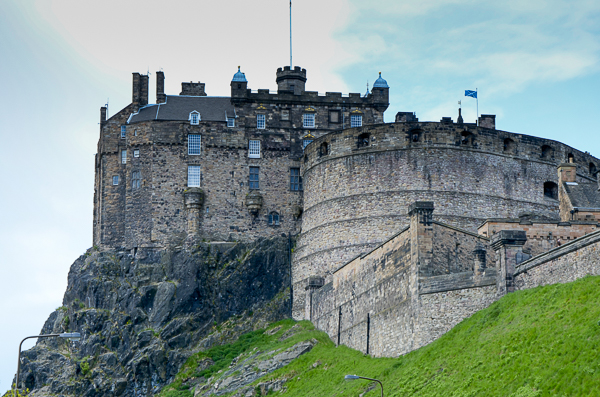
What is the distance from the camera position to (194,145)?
70.5m

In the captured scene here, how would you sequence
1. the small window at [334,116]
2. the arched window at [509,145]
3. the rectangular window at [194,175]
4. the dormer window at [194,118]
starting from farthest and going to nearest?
the small window at [334,116] < the dormer window at [194,118] < the rectangular window at [194,175] < the arched window at [509,145]

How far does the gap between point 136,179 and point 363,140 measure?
56.5 feet

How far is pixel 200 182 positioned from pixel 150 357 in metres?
13.3

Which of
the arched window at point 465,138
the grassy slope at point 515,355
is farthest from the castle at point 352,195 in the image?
the grassy slope at point 515,355

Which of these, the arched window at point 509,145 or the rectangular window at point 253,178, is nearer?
the arched window at point 509,145

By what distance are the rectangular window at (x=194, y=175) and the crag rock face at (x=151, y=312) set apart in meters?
4.84

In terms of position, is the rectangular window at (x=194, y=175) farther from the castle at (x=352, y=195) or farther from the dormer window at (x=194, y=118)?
the dormer window at (x=194, y=118)

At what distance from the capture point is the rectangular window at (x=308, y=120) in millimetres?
71750

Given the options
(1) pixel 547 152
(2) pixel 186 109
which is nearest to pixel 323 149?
(2) pixel 186 109

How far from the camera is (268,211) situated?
69.6m

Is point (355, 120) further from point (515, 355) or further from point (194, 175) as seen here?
point (515, 355)

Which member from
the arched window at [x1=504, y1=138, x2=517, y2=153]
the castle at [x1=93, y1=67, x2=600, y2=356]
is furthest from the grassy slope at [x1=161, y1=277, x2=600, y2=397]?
the arched window at [x1=504, y1=138, x2=517, y2=153]

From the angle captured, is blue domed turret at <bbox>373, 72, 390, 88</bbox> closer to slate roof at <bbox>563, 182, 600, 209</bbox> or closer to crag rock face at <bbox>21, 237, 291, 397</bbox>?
crag rock face at <bbox>21, 237, 291, 397</bbox>

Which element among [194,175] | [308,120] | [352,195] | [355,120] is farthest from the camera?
[355,120]
